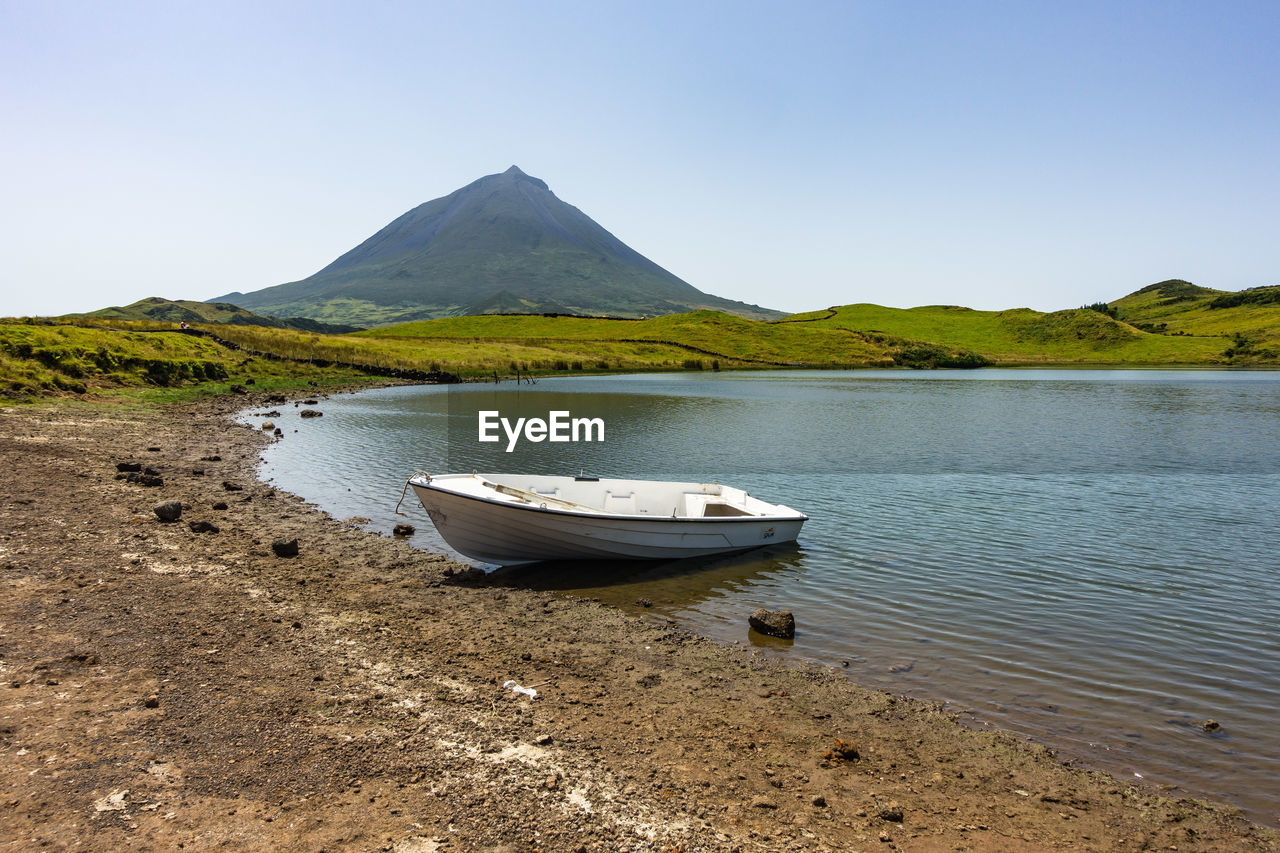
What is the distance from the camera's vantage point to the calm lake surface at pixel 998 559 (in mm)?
9734

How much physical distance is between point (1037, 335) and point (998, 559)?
163 meters

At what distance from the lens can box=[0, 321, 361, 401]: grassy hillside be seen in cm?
3844

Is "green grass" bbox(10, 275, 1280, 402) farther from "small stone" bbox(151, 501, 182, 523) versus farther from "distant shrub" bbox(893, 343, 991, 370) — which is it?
"small stone" bbox(151, 501, 182, 523)

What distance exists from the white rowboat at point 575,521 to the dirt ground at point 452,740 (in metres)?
2.00

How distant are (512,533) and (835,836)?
1007cm

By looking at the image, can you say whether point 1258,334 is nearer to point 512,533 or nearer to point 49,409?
point 512,533

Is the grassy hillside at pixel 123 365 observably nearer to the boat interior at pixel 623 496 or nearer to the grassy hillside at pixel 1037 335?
the boat interior at pixel 623 496

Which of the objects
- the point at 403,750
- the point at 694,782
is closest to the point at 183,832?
the point at 403,750

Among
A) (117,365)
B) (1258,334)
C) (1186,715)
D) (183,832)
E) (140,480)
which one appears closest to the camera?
(183,832)

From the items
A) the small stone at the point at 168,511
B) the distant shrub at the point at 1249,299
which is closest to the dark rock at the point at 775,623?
the small stone at the point at 168,511

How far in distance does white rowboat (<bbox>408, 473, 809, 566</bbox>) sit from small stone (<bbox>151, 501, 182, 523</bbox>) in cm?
675

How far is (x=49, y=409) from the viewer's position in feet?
105

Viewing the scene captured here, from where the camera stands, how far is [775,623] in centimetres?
1212

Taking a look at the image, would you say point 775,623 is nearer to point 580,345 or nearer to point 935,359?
point 580,345
